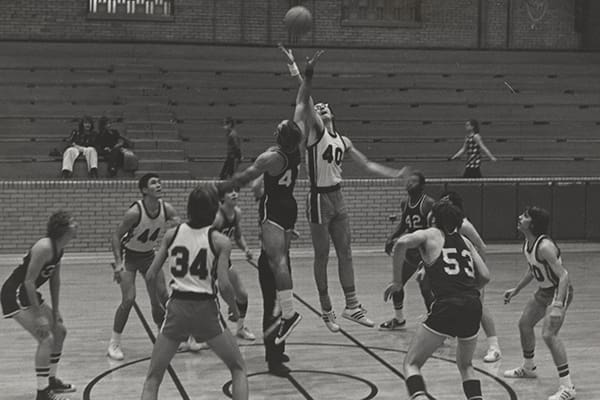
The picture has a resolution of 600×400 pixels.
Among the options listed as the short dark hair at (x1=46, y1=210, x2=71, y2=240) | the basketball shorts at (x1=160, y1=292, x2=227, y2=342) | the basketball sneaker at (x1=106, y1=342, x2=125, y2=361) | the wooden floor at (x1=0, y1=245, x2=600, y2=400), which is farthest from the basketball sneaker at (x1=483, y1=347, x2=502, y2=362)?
the short dark hair at (x1=46, y1=210, x2=71, y2=240)

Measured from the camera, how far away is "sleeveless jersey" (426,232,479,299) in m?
6.08

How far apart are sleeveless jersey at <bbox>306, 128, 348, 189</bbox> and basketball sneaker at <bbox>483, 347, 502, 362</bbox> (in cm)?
215

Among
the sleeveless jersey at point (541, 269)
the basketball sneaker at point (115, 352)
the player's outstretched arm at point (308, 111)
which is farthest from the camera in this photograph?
the basketball sneaker at point (115, 352)

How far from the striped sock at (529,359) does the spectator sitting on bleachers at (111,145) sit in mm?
9906

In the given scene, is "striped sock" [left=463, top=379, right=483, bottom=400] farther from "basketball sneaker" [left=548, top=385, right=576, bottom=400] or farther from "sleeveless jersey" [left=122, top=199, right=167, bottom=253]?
"sleeveless jersey" [left=122, top=199, right=167, bottom=253]

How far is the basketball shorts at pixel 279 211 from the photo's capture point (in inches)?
304

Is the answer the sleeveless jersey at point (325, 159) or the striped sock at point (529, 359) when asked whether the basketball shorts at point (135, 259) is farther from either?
the striped sock at point (529, 359)

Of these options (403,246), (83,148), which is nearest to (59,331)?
(403,246)

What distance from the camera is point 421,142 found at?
1889 centimetres

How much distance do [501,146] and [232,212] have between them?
1146 cm

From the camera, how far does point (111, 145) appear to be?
16.4 meters

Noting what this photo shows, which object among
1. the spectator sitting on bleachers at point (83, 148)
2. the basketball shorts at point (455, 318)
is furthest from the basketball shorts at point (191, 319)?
the spectator sitting on bleachers at point (83, 148)

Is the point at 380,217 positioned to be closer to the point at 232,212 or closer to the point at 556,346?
the point at 232,212

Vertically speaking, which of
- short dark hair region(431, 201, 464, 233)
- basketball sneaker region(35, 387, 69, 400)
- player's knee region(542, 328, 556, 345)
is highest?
short dark hair region(431, 201, 464, 233)
